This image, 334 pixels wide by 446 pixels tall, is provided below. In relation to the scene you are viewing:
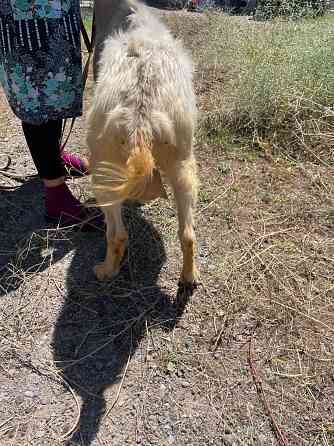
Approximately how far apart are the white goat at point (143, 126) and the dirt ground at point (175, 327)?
13.2 inches

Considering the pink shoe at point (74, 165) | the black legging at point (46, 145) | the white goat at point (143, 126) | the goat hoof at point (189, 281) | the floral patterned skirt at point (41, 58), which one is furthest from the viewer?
the pink shoe at point (74, 165)

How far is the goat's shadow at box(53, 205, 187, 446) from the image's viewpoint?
1923 mm

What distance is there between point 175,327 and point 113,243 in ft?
1.80

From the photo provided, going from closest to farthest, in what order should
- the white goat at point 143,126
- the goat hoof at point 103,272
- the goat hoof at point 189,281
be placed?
the white goat at point 143,126, the goat hoof at point 189,281, the goat hoof at point 103,272

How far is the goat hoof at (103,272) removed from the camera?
2.39 metres

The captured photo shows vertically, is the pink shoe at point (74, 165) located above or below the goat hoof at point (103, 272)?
above

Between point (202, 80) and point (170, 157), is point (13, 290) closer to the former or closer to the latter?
point (170, 157)

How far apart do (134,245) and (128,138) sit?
1.03 metres

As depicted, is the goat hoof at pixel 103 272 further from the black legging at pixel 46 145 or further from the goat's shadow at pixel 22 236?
the black legging at pixel 46 145

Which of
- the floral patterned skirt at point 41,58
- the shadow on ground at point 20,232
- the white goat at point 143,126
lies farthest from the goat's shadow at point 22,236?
the floral patterned skirt at point 41,58

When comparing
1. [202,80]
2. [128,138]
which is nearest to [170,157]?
[128,138]

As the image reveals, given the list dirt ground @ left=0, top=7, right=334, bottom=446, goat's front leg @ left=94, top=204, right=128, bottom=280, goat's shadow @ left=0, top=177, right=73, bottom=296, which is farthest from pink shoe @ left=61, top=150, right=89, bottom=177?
goat's front leg @ left=94, top=204, right=128, bottom=280

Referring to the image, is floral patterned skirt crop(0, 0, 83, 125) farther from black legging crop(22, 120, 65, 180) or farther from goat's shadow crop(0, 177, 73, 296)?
goat's shadow crop(0, 177, 73, 296)

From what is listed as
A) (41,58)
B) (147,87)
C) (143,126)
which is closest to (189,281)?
(143,126)
